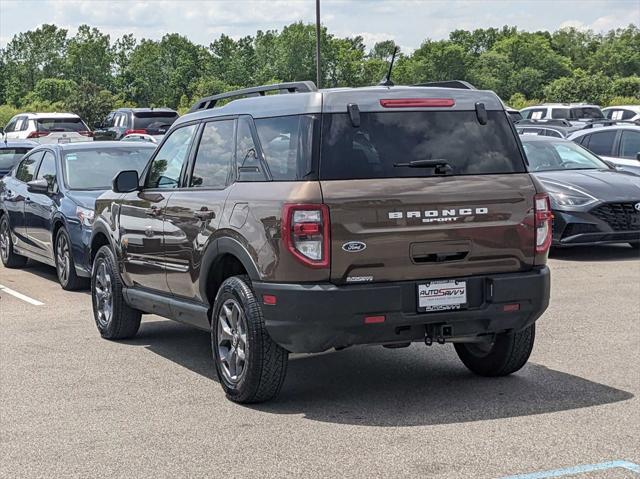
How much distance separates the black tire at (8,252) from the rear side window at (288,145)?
28.2 ft

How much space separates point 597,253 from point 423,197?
8.70 m

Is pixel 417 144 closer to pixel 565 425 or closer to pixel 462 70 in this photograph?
pixel 565 425

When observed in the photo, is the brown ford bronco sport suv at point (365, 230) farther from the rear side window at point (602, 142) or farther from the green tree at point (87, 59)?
the green tree at point (87, 59)

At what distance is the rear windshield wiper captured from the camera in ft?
22.2

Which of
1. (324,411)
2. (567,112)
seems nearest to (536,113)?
(567,112)

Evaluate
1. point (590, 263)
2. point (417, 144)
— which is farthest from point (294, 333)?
point (590, 263)

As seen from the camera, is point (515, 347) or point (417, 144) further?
point (515, 347)

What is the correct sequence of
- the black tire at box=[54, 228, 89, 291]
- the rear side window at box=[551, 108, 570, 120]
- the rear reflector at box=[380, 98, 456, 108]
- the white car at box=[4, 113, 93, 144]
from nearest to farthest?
the rear reflector at box=[380, 98, 456, 108] < the black tire at box=[54, 228, 89, 291] < the white car at box=[4, 113, 93, 144] < the rear side window at box=[551, 108, 570, 120]

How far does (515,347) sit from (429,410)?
0.98m

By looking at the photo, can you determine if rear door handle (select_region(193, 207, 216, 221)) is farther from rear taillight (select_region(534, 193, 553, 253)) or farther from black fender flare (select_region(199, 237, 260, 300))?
rear taillight (select_region(534, 193, 553, 253))

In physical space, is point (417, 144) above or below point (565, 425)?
above

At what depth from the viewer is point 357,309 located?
645 cm

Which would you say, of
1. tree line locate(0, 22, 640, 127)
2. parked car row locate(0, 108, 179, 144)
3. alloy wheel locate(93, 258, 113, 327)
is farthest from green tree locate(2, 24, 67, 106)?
alloy wheel locate(93, 258, 113, 327)

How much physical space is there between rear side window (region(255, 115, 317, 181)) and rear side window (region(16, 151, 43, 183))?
7.54m
